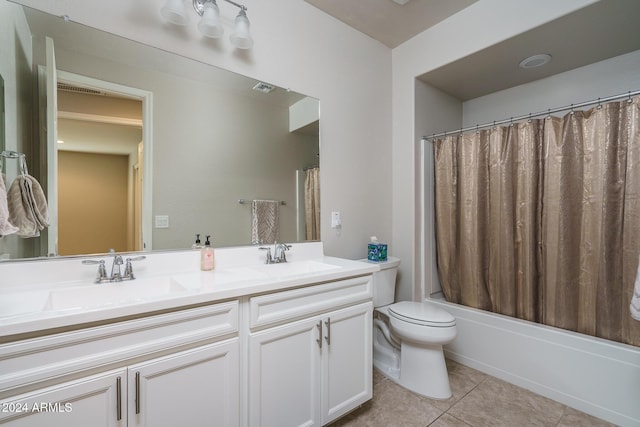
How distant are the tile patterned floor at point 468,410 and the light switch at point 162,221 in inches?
53.7

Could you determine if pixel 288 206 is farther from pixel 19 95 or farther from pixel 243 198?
pixel 19 95

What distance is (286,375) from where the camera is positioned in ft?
4.04

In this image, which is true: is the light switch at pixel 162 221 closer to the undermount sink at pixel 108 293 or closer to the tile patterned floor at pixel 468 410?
the undermount sink at pixel 108 293

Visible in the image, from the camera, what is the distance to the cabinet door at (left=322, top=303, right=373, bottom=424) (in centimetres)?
138

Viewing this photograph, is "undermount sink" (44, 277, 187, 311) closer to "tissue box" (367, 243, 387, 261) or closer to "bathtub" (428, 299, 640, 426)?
"tissue box" (367, 243, 387, 261)

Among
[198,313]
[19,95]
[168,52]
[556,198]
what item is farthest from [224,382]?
[556,198]

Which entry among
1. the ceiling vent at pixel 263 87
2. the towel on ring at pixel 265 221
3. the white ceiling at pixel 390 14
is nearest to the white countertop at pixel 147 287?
the towel on ring at pixel 265 221

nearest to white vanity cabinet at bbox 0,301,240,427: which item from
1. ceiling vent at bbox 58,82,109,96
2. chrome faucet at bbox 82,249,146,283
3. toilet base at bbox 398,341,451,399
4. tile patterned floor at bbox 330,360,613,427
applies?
chrome faucet at bbox 82,249,146,283

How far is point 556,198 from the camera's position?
185 cm

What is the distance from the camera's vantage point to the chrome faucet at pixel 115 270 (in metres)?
1.19

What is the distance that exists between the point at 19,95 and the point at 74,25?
378 millimetres

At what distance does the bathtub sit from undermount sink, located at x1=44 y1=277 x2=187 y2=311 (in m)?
2.02

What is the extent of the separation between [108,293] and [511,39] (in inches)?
104

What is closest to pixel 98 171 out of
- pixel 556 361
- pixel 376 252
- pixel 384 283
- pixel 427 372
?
pixel 376 252
